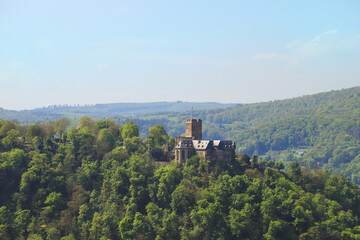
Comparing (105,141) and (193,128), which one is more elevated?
(193,128)

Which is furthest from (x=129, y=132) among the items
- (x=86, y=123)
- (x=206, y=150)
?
(x=206, y=150)

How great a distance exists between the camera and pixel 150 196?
361 feet

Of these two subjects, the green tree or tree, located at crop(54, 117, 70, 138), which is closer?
the green tree

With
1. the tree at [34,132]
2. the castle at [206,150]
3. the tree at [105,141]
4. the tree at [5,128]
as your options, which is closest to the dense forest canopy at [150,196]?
the tree at [105,141]

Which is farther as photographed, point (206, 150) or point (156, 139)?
point (156, 139)

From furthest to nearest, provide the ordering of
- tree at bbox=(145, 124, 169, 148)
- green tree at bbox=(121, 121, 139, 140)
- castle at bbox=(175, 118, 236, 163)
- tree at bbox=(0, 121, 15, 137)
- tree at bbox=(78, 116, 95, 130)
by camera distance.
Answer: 1. tree at bbox=(78, 116, 95, 130)
2. green tree at bbox=(121, 121, 139, 140)
3. tree at bbox=(0, 121, 15, 137)
4. tree at bbox=(145, 124, 169, 148)
5. castle at bbox=(175, 118, 236, 163)

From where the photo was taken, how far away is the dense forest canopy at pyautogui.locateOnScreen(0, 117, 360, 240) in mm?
101188

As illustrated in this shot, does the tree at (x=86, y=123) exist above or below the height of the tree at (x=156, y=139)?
above

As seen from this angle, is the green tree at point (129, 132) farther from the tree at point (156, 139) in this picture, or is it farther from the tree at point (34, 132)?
the tree at point (34, 132)

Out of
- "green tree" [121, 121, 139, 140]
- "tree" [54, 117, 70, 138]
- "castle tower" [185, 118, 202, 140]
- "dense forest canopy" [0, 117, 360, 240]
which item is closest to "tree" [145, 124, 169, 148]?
"dense forest canopy" [0, 117, 360, 240]

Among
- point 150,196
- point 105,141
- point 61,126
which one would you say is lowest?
point 150,196

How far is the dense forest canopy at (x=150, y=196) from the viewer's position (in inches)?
3984

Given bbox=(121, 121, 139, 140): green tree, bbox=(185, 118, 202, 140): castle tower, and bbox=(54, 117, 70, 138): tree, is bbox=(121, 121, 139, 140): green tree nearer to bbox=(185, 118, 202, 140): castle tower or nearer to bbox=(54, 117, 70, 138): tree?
bbox=(54, 117, 70, 138): tree

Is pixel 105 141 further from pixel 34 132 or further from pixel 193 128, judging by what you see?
pixel 193 128
